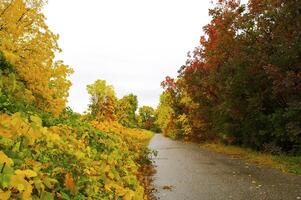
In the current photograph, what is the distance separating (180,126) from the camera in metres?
48.1

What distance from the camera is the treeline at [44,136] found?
301 centimetres

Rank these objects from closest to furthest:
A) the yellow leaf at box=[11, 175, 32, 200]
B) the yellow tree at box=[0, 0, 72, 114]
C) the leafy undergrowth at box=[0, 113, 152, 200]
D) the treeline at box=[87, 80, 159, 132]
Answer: the yellow leaf at box=[11, 175, 32, 200]
the leafy undergrowth at box=[0, 113, 152, 200]
the yellow tree at box=[0, 0, 72, 114]
the treeline at box=[87, 80, 159, 132]

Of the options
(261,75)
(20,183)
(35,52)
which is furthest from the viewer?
(261,75)

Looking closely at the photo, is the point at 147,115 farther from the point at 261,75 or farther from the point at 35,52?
the point at 35,52

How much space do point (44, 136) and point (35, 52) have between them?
11.2m

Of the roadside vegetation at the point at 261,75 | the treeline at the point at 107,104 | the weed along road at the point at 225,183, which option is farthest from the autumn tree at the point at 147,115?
the weed along road at the point at 225,183

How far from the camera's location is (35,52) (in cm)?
Result: 1485

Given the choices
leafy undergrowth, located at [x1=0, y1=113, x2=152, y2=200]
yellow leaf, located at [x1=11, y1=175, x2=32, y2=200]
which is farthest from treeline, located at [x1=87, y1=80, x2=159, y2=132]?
yellow leaf, located at [x1=11, y1=175, x2=32, y2=200]

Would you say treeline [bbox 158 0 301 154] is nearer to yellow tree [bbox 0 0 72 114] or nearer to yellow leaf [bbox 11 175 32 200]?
yellow tree [bbox 0 0 72 114]

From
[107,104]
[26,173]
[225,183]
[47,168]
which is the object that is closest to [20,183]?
[26,173]

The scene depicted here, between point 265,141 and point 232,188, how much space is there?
11.2 m

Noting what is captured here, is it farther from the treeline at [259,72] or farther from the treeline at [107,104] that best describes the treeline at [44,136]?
the treeline at [107,104]

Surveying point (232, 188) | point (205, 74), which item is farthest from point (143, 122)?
point (232, 188)

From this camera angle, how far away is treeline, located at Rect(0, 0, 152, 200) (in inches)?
119
